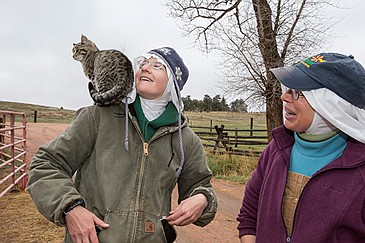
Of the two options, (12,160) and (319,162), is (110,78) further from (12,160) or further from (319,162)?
(12,160)

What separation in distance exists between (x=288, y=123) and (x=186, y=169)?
61 centimetres

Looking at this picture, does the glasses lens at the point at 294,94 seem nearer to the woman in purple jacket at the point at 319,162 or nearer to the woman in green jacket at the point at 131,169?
the woman in purple jacket at the point at 319,162

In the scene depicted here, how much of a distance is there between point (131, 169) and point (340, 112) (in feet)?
3.39

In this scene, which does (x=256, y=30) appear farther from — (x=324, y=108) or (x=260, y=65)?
(x=324, y=108)

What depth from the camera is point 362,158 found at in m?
1.64

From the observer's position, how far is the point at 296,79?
1.76 metres

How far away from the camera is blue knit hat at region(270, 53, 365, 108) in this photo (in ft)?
5.40

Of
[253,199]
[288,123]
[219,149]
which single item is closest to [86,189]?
[253,199]

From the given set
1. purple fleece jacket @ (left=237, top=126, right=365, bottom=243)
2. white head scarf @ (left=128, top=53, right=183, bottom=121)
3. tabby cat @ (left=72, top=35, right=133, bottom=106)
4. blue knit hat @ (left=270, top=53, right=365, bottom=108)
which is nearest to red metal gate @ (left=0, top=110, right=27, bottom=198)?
tabby cat @ (left=72, top=35, right=133, bottom=106)

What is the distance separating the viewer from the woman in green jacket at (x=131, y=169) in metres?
1.64

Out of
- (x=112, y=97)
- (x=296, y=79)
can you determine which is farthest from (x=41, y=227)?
(x=296, y=79)

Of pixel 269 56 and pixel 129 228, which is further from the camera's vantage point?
pixel 269 56

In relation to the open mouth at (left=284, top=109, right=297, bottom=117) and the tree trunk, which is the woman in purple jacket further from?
the tree trunk

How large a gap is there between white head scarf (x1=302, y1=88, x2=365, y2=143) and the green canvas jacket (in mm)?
732
